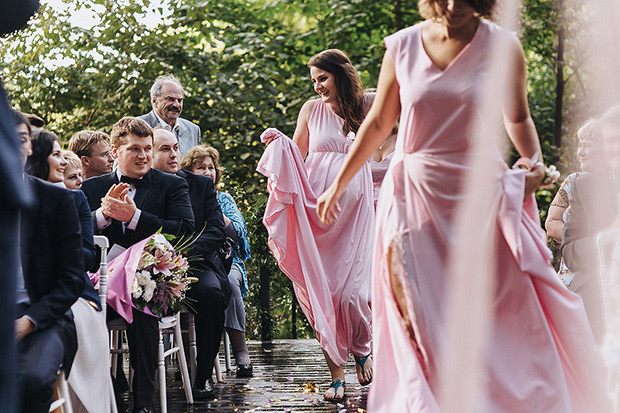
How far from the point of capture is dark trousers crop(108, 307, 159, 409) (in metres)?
4.84

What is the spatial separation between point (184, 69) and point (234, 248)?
495 centimetres

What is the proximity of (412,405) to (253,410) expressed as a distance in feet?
8.52

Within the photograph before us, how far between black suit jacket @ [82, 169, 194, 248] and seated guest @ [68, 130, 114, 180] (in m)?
0.47

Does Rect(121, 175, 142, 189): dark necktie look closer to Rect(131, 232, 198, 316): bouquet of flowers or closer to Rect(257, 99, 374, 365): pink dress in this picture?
Rect(131, 232, 198, 316): bouquet of flowers

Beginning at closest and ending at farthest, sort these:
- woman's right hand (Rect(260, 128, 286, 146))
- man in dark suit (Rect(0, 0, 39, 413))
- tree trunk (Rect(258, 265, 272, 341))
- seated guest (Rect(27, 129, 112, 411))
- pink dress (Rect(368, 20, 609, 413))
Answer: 1. man in dark suit (Rect(0, 0, 39, 413))
2. pink dress (Rect(368, 20, 609, 413))
3. seated guest (Rect(27, 129, 112, 411))
4. woman's right hand (Rect(260, 128, 286, 146))
5. tree trunk (Rect(258, 265, 272, 341))

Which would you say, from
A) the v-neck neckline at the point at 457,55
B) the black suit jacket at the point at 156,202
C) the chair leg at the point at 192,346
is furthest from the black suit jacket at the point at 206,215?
the v-neck neckline at the point at 457,55

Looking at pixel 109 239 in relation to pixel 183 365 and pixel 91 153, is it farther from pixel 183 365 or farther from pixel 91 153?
pixel 183 365

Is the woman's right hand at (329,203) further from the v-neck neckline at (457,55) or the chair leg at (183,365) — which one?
the chair leg at (183,365)

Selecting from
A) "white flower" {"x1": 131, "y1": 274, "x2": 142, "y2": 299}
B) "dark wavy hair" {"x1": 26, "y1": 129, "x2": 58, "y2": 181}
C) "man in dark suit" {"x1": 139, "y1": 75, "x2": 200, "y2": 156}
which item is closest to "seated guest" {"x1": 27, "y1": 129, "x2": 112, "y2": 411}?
"dark wavy hair" {"x1": 26, "y1": 129, "x2": 58, "y2": 181}

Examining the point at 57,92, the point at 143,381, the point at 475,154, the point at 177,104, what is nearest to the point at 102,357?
the point at 143,381

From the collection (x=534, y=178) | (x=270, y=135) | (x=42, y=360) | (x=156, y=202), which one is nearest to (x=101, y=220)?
(x=156, y=202)

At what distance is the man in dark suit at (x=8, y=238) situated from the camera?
5.30 ft

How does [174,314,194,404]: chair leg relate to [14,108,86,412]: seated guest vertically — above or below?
below

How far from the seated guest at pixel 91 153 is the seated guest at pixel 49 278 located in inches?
82.3
